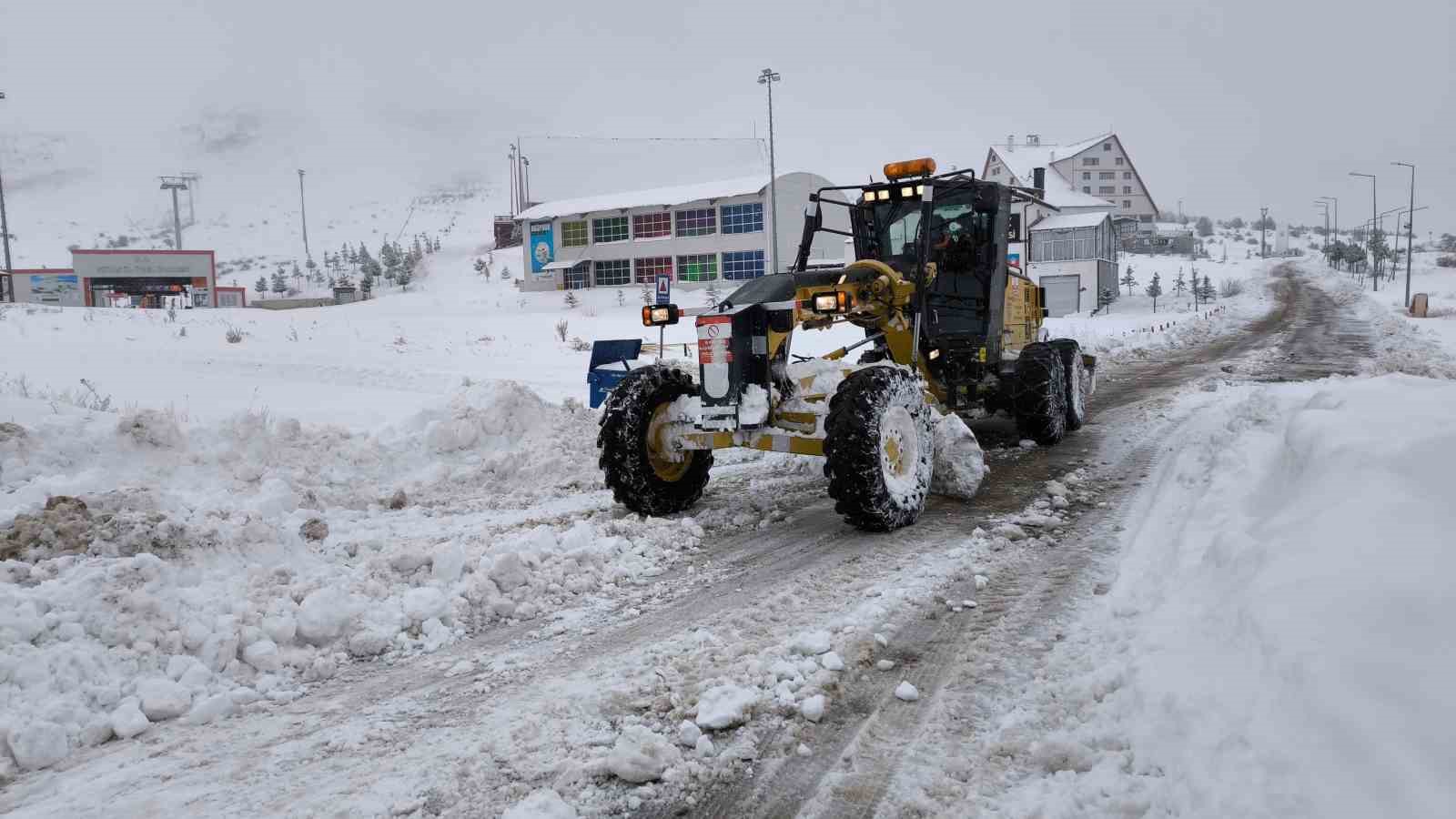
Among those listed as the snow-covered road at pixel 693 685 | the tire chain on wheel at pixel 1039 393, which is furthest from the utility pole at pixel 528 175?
the snow-covered road at pixel 693 685

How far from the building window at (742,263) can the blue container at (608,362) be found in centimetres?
3480

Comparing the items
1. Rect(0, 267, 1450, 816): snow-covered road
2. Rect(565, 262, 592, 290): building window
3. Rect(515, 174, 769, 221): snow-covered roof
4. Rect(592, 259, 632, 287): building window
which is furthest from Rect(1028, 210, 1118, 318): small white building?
Rect(0, 267, 1450, 816): snow-covered road

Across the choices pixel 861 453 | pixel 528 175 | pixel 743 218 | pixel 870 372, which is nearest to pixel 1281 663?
pixel 861 453

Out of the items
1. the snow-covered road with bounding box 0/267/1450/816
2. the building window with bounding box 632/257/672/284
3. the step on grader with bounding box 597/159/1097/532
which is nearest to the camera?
the snow-covered road with bounding box 0/267/1450/816

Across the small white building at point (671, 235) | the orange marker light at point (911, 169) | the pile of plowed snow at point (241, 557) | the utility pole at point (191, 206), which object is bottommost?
the pile of plowed snow at point (241, 557)

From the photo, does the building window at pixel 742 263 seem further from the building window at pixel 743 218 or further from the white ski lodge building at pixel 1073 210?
the white ski lodge building at pixel 1073 210

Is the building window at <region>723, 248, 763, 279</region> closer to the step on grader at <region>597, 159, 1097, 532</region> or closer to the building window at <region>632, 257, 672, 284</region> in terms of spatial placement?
the building window at <region>632, 257, 672, 284</region>

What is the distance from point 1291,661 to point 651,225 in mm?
46654

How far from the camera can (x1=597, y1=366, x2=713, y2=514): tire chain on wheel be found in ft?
20.9

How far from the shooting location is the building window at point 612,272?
48.8 meters

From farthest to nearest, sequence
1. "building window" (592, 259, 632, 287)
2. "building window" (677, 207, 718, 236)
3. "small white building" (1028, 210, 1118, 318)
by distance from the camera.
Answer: "building window" (592, 259, 632, 287) → "building window" (677, 207, 718, 236) → "small white building" (1028, 210, 1118, 318)

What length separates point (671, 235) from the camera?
4678 centimetres

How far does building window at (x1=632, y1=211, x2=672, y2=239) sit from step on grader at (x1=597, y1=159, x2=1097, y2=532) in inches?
1532

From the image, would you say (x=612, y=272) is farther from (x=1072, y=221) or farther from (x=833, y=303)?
(x=833, y=303)
